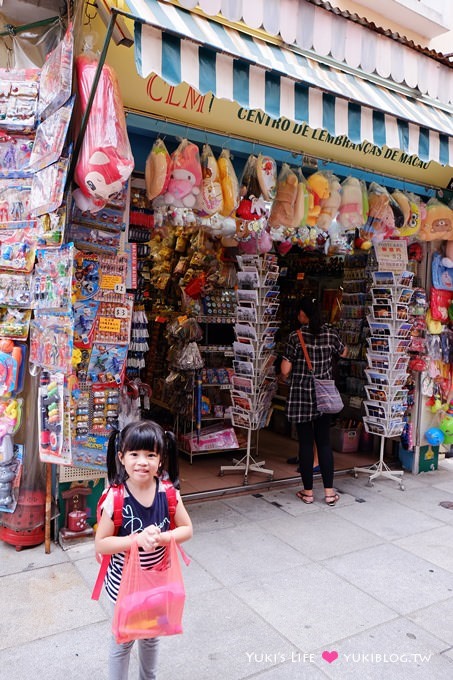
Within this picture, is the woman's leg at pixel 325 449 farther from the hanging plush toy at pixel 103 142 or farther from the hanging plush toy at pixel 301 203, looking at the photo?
the hanging plush toy at pixel 103 142

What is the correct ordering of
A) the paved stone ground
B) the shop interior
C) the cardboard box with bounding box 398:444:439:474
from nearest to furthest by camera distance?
the paved stone ground, the shop interior, the cardboard box with bounding box 398:444:439:474

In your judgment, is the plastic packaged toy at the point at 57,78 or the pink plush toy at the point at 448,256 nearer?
the plastic packaged toy at the point at 57,78

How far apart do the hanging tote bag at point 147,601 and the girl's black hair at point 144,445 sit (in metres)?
0.33

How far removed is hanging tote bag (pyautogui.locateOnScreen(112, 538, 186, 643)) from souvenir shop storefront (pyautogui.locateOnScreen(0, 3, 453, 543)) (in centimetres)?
169

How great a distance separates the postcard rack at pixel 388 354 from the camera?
555cm

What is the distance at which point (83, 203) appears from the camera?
3.46 m

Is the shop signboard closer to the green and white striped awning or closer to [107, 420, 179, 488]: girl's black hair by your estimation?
the green and white striped awning

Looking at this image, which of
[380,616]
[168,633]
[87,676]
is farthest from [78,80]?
[380,616]

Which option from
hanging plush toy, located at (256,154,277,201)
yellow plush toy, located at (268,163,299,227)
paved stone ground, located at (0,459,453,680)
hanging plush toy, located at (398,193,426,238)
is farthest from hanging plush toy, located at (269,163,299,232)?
paved stone ground, located at (0,459,453,680)

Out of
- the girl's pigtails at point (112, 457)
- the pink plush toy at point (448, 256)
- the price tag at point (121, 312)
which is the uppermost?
the pink plush toy at point (448, 256)

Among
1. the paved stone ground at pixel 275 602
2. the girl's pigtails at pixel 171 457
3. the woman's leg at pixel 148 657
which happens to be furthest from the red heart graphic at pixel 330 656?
the girl's pigtails at pixel 171 457

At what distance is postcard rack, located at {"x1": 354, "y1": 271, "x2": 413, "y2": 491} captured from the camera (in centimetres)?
555

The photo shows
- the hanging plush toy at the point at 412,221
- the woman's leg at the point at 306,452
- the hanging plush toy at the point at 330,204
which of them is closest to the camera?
the hanging plush toy at the point at 330,204

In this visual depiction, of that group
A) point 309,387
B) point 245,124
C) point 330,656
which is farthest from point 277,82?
point 330,656
